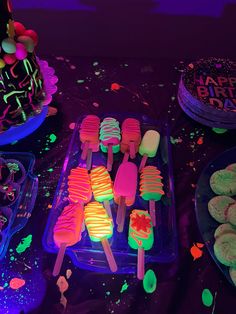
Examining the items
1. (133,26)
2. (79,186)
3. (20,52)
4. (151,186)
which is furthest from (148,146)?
(133,26)

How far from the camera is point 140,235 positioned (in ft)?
2.90

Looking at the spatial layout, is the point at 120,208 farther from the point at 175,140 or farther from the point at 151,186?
the point at 175,140

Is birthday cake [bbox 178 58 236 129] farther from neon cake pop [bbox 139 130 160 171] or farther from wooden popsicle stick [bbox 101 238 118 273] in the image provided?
wooden popsicle stick [bbox 101 238 118 273]

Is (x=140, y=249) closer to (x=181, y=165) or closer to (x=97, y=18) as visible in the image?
(x=181, y=165)

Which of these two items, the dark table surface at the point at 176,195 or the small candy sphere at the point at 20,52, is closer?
the dark table surface at the point at 176,195

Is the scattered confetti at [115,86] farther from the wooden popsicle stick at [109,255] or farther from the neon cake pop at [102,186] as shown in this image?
the wooden popsicle stick at [109,255]

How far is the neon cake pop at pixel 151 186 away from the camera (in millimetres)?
984

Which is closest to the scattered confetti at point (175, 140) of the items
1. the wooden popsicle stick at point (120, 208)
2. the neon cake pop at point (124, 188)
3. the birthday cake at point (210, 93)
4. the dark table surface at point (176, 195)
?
the dark table surface at point (176, 195)

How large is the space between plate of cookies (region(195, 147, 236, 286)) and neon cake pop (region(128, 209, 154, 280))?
0.51 ft

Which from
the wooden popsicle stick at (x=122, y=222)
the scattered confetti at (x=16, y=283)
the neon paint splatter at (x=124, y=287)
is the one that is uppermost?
the wooden popsicle stick at (x=122, y=222)

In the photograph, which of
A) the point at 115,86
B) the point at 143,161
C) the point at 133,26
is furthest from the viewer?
the point at 133,26

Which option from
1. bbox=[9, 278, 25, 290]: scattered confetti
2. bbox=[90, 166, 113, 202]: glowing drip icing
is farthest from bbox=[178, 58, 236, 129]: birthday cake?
bbox=[9, 278, 25, 290]: scattered confetti

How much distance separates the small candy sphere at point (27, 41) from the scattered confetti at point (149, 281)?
2.31ft

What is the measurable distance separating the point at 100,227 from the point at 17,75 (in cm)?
49
